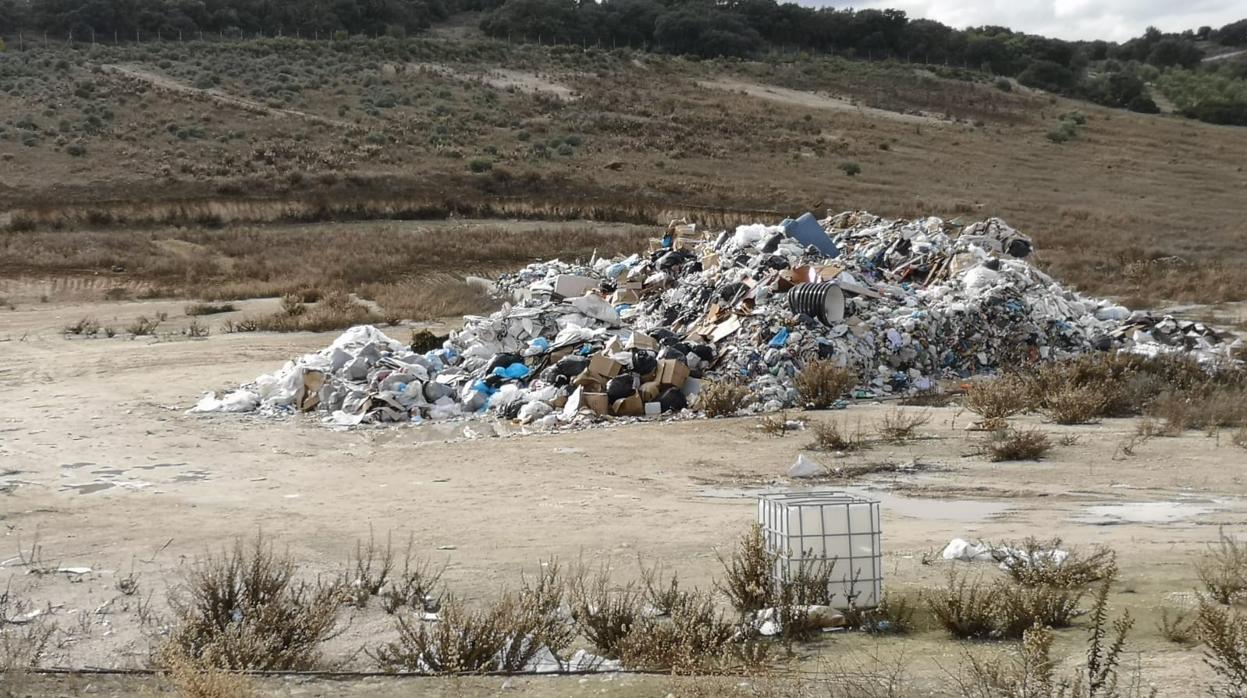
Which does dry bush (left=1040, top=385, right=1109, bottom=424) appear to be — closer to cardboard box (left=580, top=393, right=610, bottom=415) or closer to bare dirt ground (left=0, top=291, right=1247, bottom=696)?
bare dirt ground (left=0, top=291, right=1247, bottom=696)

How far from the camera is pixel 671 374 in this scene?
14.5 metres

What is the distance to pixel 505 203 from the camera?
42906mm

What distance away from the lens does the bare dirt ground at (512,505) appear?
583 centimetres

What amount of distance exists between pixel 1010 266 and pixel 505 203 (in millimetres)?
26851

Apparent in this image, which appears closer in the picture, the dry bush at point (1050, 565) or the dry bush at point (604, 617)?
the dry bush at point (604, 617)

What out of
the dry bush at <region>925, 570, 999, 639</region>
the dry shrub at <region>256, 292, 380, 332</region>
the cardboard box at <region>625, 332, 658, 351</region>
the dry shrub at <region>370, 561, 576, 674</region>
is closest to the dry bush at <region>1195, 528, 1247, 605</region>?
the dry bush at <region>925, 570, 999, 639</region>

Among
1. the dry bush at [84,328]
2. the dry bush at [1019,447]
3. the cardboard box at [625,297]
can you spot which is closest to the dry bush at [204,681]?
the dry bush at [1019,447]

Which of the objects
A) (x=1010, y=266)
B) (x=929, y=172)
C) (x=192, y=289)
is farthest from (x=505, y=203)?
(x=1010, y=266)

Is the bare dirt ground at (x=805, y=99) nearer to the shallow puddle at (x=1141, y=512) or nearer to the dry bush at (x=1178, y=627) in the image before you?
the shallow puddle at (x=1141, y=512)

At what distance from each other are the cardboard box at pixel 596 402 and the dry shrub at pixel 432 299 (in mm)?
10636

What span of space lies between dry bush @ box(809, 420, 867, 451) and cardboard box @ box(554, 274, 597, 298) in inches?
295

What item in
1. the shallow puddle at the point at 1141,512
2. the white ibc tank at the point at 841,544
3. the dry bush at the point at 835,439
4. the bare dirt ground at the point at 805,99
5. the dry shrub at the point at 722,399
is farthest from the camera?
the bare dirt ground at the point at 805,99

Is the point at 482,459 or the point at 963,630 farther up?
the point at 963,630

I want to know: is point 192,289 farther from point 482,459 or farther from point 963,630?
point 963,630
